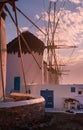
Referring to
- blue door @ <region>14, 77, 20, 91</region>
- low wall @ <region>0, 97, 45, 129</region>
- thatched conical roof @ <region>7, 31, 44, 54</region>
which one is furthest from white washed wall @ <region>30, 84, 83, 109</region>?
low wall @ <region>0, 97, 45, 129</region>

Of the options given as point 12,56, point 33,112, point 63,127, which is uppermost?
point 12,56

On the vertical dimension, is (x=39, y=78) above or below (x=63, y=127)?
above

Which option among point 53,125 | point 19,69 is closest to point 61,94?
point 19,69

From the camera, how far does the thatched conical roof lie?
1250 inches

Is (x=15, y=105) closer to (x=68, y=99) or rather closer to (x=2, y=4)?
(x=2, y=4)

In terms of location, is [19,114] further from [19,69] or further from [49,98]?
[19,69]

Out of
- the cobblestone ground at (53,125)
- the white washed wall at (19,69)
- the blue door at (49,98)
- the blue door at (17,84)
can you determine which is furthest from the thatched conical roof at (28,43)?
the cobblestone ground at (53,125)

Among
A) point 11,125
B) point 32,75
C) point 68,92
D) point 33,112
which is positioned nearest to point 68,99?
point 68,92

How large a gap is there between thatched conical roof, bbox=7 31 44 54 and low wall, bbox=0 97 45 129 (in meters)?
17.4

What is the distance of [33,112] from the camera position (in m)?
14.3

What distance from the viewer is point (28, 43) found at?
32938 millimetres

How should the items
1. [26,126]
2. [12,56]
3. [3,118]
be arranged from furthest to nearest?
[12,56], [26,126], [3,118]

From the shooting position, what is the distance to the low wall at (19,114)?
40.8ft

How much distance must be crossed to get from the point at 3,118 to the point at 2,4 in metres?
6.97
